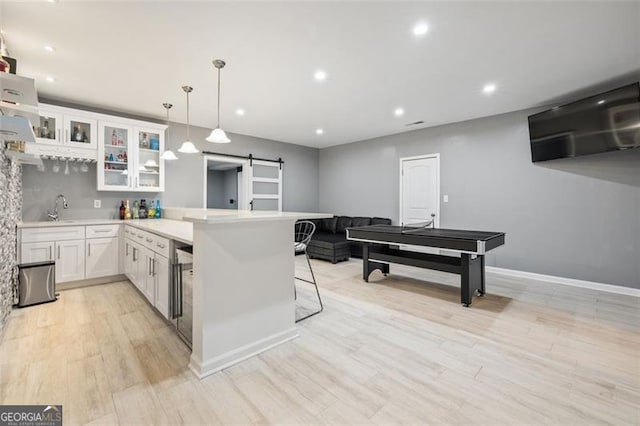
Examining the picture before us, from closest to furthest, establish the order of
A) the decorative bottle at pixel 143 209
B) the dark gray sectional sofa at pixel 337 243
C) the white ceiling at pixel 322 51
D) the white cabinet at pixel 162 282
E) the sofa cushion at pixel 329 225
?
the white ceiling at pixel 322 51 < the white cabinet at pixel 162 282 < the decorative bottle at pixel 143 209 < the dark gray sectional sofa at pixel 337 243 < the sofa cushion at pixel 329 225

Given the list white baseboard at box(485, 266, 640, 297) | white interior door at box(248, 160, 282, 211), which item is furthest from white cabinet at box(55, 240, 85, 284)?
white baseboard at box(485, 266, 640, 297)

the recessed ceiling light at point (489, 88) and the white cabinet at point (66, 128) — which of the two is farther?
the white cabinet at point (66, 128)

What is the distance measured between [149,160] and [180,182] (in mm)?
683

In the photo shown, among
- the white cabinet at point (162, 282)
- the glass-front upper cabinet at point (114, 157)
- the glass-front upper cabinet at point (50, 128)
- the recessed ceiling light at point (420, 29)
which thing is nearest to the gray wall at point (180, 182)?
the glass-front upper cabinet at point (114, 157)

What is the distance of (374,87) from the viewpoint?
3.59 m

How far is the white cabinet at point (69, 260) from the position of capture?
3.57m

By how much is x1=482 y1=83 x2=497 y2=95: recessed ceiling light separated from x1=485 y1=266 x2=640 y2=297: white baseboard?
282 centimetres

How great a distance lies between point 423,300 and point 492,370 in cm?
138

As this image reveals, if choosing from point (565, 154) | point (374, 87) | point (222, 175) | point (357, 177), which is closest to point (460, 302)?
point (565, 154)

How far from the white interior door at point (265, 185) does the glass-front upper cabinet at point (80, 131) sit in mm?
2777

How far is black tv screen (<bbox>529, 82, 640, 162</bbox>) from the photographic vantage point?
318 centimetres

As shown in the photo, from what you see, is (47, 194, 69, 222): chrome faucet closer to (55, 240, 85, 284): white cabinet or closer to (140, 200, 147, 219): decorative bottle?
(55, 240, 85, 284): white cabinet

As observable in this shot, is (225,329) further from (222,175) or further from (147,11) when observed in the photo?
(222,175)

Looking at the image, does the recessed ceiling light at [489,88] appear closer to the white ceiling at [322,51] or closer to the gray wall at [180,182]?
the white ceiling at [322,51]
